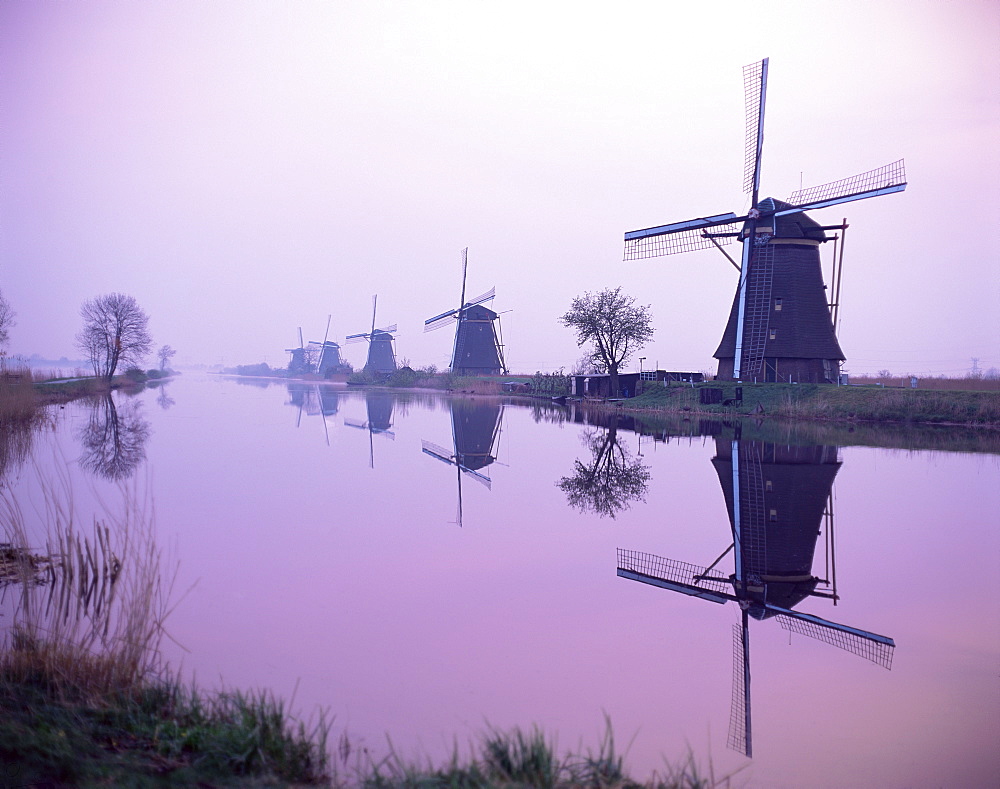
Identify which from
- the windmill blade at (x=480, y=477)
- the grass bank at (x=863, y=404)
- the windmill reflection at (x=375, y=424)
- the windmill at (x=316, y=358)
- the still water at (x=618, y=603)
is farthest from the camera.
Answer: the windmill at (x=316, y=358)

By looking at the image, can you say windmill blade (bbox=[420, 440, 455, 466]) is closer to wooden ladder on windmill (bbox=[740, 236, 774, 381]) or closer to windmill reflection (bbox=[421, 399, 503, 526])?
windmill reflection (bbox=[421, 399, 503, 526])

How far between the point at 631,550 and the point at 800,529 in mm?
2894

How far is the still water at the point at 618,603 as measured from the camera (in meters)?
4.68

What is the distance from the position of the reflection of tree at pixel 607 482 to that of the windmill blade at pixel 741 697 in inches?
199

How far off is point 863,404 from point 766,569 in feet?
69.6

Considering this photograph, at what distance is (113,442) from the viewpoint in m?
19.6

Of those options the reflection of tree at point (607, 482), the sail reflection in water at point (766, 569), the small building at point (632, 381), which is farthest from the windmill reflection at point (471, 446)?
the small building at point (632, 381)

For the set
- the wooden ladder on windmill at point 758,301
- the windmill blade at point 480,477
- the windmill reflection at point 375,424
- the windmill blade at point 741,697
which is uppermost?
the wooden ladder on windmill at point 758,301

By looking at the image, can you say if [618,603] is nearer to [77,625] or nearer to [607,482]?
[77,625]

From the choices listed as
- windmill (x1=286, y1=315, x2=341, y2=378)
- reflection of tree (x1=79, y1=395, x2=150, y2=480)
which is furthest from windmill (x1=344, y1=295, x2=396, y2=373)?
reflection of tree (x1=79, y1=395, x2=150, y2=480)

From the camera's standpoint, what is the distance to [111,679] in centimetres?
449

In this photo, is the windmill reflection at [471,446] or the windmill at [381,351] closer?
the windmill reflection at [471,446]

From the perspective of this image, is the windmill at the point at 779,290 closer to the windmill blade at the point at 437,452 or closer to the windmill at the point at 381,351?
the windmill blade at the point at 437,452

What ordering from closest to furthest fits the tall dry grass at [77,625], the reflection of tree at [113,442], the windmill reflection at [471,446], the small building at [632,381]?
1. the tall dry grass at [77,625]
2. the reflection of tree at [113,442]
3. the windmill reflection at [471,446]
4. the small building at [632,381]
